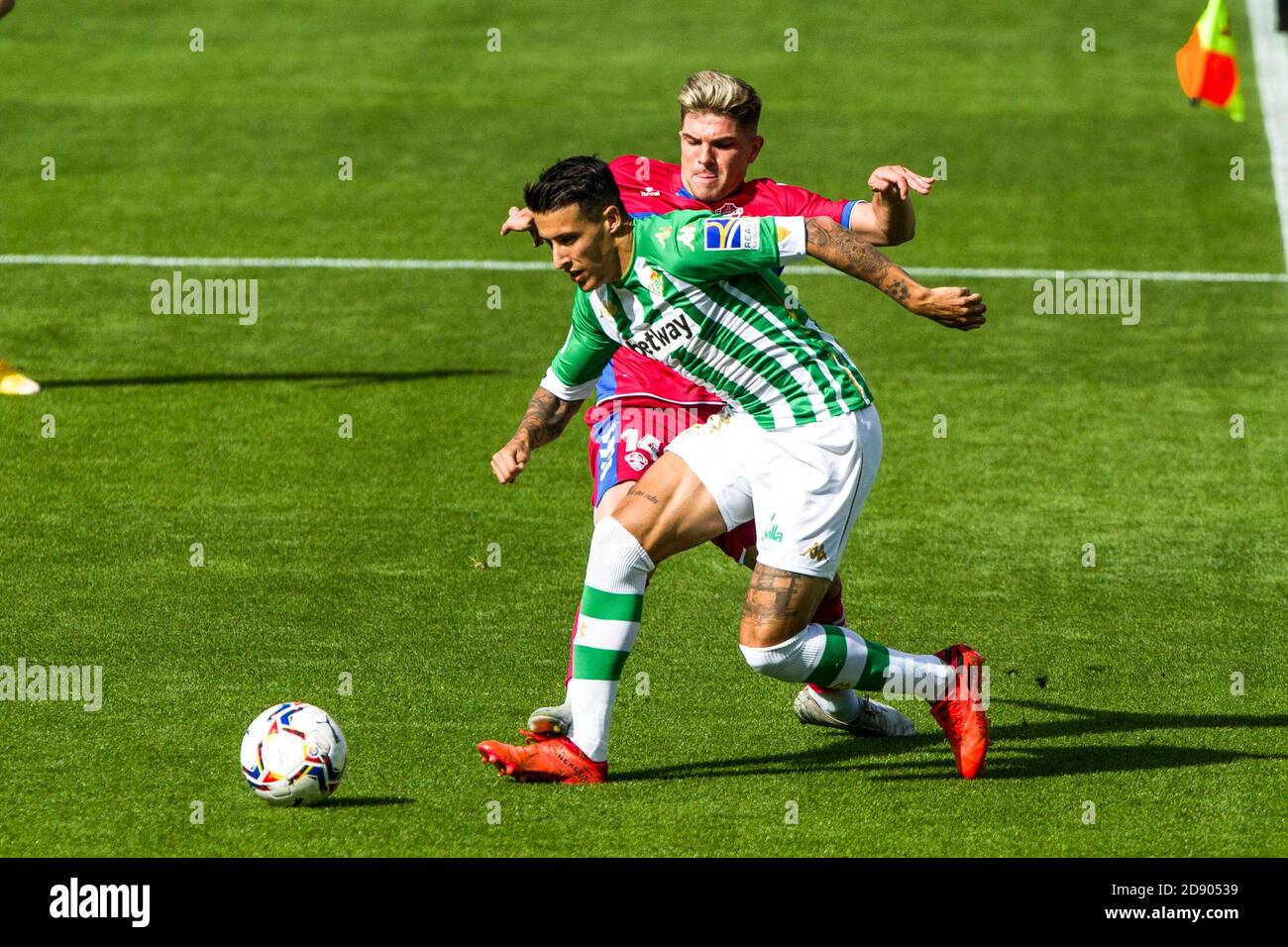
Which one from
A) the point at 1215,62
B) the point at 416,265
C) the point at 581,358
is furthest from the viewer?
the point at 416,265

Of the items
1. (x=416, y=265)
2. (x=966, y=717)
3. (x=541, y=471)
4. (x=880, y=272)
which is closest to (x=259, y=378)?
(x=541, y=471)

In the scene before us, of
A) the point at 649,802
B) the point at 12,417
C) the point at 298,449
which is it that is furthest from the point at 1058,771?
the point at 12,417

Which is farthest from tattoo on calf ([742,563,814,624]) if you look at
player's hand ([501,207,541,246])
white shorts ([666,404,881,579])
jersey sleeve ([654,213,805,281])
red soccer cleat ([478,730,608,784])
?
player's hand ([501,207,541,246])

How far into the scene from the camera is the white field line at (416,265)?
16.9m

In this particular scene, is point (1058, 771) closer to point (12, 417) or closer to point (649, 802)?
point (649, 802)

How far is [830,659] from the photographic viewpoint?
7.26m

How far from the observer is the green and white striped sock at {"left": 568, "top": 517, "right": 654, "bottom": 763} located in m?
7.23

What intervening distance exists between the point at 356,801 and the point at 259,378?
284 inches

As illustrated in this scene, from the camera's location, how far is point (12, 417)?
42.8 ft

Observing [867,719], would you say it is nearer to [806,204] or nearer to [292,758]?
[806,204]

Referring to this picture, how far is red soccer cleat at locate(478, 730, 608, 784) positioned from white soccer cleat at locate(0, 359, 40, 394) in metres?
7.36

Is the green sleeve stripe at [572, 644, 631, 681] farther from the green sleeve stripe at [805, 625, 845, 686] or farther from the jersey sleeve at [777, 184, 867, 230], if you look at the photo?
the jersey sleeve at [777, 184, 867, 230]

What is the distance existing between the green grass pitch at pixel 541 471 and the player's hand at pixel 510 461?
1171mm

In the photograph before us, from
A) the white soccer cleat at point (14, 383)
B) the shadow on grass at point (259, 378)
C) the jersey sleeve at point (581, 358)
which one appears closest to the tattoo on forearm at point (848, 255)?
the jersey sleeve at point (581, 358)
